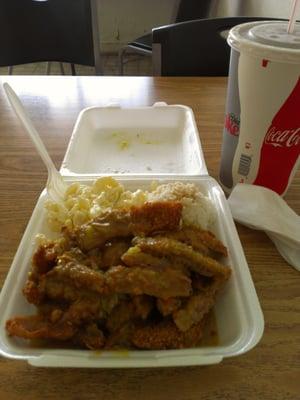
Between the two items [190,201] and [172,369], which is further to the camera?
[190,201]

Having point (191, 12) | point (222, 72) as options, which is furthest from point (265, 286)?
point (191, 12)

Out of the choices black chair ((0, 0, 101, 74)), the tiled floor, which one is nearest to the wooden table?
black chair ((0, 0, 101, 74))

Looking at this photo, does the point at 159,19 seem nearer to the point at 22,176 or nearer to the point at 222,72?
the point at 222,72

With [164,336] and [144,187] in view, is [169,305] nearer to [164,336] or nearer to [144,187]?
[164,336]

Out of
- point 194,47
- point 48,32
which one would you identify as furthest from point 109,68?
point 194,47

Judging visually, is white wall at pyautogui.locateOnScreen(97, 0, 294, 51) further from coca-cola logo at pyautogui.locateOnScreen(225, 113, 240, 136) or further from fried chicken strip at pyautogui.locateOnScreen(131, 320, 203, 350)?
fried chicken strip at pyautogui.locateOnScreen(131, 320, 203, 350)

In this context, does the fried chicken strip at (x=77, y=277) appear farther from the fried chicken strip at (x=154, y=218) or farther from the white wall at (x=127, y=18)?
the white wall at (x=127, y=18)

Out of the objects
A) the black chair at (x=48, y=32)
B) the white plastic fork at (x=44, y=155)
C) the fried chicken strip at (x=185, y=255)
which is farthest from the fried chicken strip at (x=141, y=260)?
the black chair at (x=48, y=32)
